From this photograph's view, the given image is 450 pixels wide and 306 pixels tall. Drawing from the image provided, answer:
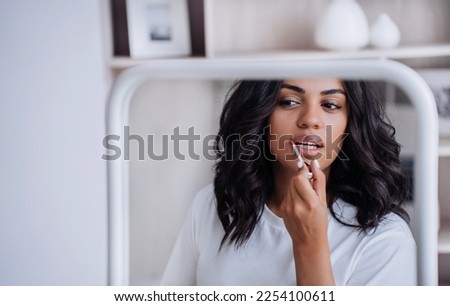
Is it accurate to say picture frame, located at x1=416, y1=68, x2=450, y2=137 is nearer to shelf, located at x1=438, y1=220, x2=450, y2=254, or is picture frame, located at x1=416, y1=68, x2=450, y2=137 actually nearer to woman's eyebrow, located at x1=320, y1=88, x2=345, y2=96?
shelf, located at x1=438, y1=220, x2=450, y2=254

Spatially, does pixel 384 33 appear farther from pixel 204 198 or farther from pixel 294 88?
pixel 204 198

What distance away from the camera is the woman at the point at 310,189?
0.93 metres

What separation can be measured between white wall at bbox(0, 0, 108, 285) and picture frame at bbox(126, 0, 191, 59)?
0.08 m

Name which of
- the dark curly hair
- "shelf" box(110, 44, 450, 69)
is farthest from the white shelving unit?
the dark curly hair

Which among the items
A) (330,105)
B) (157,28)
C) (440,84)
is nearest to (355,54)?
(440,84)

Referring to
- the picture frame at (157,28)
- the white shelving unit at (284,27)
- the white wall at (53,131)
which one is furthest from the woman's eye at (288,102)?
the white wall at (53,131)

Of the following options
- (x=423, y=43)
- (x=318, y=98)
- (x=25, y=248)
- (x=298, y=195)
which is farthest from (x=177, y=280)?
(x=423, y=43)

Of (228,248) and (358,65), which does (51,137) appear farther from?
(358,65)

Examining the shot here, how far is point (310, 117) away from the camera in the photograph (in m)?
0.94

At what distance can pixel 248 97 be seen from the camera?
954mm

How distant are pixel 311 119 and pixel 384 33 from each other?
39cm

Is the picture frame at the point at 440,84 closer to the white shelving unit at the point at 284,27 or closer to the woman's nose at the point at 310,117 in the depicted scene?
the white shelving unit at the point at 284,27

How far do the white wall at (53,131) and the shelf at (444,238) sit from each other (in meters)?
0.67
